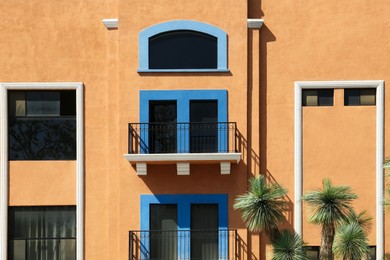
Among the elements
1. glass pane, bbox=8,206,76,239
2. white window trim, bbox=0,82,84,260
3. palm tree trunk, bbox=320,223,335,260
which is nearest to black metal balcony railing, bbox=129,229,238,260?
white window trim, bbox=0,82,84,260

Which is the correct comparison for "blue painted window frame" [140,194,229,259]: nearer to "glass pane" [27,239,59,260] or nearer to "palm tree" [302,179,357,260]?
"palm tree" [302,179,357,260]

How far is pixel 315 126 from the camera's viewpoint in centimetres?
1720

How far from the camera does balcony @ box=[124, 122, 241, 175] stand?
54.0 feet

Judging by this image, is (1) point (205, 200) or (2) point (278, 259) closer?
(2) point (278, 259)

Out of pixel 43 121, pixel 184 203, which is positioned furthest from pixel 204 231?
pixel 43 121

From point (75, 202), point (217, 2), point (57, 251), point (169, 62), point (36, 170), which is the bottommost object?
point (57, 251)

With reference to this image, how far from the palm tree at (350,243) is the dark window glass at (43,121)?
9211mm

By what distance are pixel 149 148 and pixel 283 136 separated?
460 cm

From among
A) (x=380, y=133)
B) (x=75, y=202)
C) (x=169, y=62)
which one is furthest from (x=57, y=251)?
(x=380, y=133)

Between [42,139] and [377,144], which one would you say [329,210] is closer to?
[377,144]

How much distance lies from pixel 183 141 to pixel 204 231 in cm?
309

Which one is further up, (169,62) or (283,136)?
(169,62)

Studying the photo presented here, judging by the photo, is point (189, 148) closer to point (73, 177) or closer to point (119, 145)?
point (119, 145)

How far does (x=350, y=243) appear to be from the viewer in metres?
14.2
